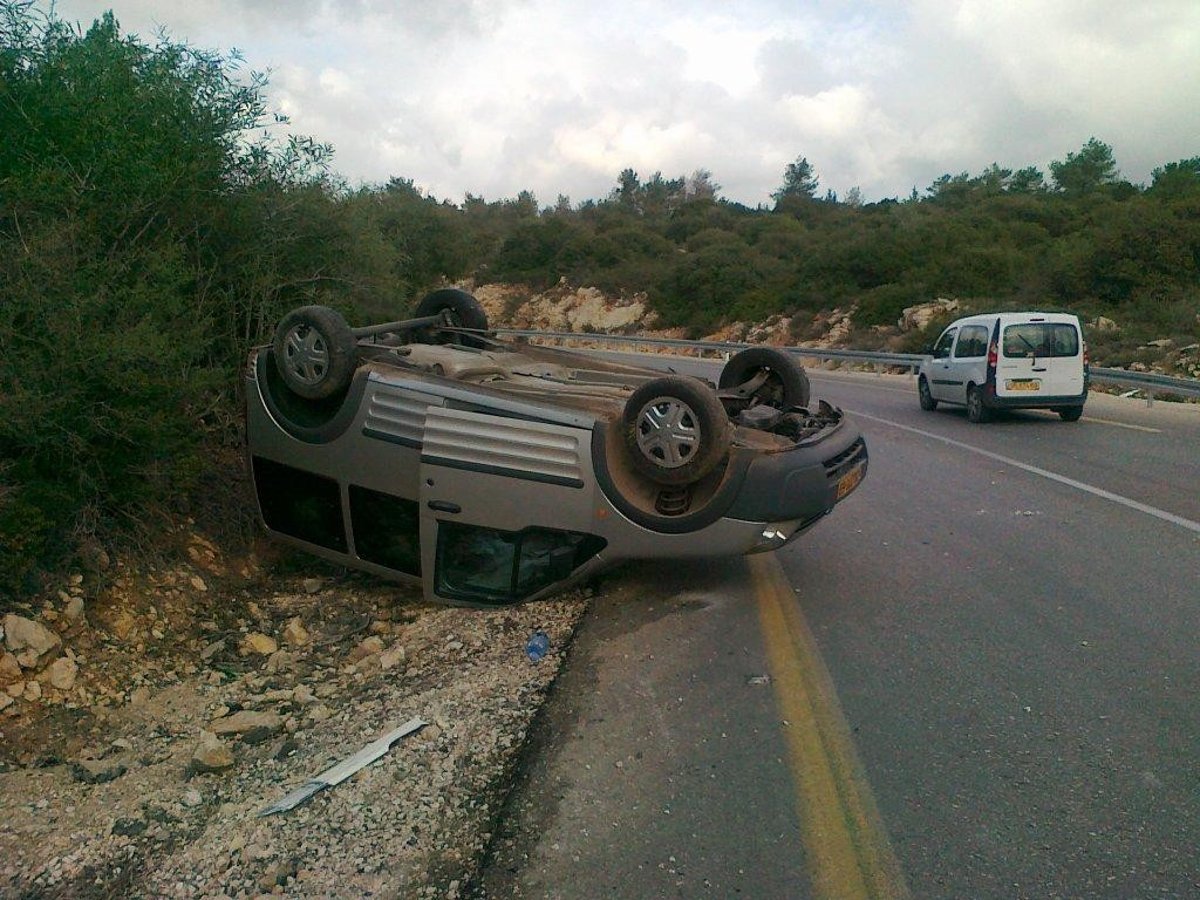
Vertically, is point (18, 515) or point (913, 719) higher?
point (18, 515)

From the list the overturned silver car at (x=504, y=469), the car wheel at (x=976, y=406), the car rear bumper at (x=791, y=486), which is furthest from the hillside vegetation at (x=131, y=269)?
the car wheel at (x=976, y=406)

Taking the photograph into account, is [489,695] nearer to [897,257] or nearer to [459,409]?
[459,409]

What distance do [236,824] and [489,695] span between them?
1.35 m

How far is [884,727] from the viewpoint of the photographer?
4320 millimetres

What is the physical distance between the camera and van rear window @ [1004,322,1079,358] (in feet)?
51.5

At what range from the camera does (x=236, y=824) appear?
3.64 meters

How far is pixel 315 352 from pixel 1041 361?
42.8 ft

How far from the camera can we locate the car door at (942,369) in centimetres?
1748

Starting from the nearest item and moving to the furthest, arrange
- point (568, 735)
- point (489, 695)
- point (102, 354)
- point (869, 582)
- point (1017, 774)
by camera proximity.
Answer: point (1017, 774) → point (568, 735) → point (489, 695) → point (102, 354) → point (869, 582)

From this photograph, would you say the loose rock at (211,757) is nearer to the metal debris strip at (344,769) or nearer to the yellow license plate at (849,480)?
the metal debris strip at (344,769)

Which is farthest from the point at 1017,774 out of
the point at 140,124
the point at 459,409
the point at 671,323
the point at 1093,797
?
the point at 671,323

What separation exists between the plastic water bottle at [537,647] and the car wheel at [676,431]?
1.04m

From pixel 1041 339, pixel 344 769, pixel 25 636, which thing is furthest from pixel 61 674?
pixel 1041 339

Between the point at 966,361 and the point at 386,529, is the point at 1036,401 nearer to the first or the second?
the point at 966,361
